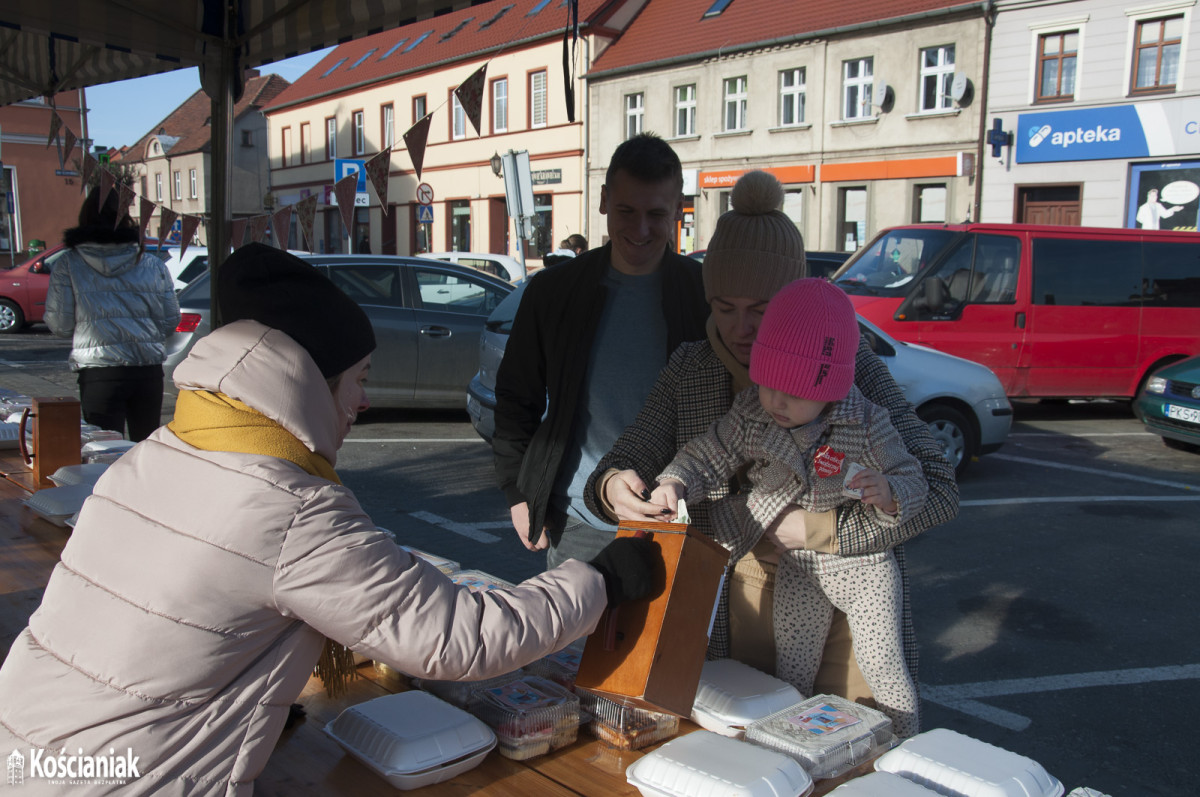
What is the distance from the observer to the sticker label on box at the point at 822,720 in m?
1.64

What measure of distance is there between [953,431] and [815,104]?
63.5 ft

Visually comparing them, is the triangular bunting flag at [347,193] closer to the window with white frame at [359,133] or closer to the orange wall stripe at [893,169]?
the orange wall stripe at [893,169]

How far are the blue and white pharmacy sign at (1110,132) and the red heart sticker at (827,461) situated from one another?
21694mm

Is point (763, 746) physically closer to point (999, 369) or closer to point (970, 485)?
point (970, 485)

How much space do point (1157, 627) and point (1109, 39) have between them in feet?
64.8

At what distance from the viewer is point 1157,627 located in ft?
15.3

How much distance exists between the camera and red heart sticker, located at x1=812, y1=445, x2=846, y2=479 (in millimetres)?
1894

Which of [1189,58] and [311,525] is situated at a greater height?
[1189,58]

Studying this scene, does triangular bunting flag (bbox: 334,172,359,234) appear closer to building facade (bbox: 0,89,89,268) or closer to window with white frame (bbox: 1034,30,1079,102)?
building facade (bbox: 0,89,89,268)

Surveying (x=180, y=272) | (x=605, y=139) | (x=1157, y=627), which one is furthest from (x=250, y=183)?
(x=1157, y=627)

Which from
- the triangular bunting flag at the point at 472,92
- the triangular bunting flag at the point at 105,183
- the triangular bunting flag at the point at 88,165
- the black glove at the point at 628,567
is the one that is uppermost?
the triangular bunting flag at the point at 472,92

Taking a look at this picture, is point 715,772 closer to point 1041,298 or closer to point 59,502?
point 59,502

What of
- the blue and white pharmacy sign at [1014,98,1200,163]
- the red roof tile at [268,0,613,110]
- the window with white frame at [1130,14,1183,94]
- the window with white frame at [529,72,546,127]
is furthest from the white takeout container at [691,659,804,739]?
the window with white frame at [529,72,546,127]

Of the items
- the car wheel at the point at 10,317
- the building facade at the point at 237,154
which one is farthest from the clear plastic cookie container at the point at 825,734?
the building facade at the point at 237,154
